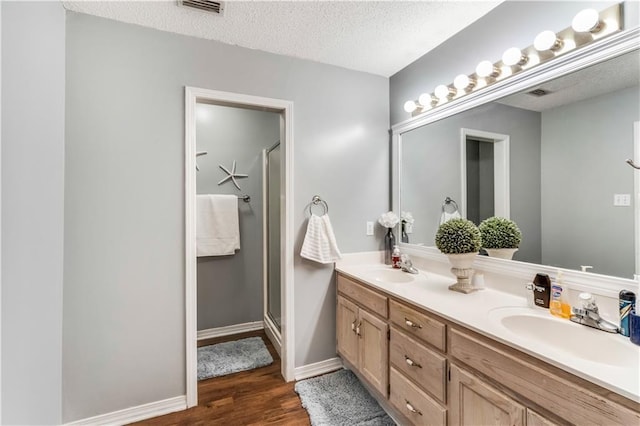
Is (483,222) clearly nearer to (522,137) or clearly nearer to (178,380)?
(522,137)

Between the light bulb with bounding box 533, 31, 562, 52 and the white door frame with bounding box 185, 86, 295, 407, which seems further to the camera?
the white door frame with bounding box 185, 86, 295, 407

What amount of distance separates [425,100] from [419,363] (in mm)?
1703

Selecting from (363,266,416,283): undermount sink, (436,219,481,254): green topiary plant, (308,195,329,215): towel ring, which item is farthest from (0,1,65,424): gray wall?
(436,219,481,254): green topiary plant

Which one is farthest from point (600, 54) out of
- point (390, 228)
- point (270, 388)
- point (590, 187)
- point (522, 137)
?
point (270, 388)

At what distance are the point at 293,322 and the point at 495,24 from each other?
2.28 meters

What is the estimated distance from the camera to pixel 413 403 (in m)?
1.45

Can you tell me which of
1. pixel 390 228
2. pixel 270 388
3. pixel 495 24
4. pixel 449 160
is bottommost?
pixel 270 388

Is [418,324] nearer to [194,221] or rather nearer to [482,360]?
[482,360]

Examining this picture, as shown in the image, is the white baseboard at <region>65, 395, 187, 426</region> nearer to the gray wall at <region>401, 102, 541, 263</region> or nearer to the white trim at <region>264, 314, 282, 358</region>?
the white trim at <region>264, 314, 282, 358</region>

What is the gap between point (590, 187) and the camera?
127 centimetres

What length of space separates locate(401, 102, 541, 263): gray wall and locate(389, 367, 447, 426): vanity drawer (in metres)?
0.86

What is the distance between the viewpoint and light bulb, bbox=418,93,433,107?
205 centimetres

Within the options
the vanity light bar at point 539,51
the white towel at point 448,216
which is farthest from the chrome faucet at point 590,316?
the vanity light bar at point 539,51

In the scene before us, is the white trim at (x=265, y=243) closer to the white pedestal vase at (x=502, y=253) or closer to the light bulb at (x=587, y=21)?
the white pedestal vase at (x=502, y=253)
